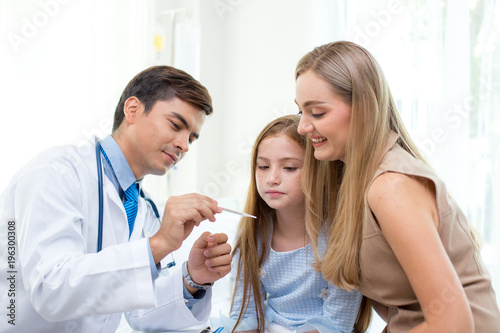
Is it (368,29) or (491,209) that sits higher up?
(368,29)

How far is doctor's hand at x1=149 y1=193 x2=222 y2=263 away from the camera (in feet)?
3.91

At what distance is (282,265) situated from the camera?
1.60m

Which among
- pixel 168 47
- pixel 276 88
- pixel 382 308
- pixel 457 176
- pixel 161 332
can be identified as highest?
pixel 168 47

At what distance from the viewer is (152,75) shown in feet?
5.68

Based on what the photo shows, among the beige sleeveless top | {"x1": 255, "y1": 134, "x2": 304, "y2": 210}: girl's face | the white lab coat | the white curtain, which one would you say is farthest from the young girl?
the white curtain

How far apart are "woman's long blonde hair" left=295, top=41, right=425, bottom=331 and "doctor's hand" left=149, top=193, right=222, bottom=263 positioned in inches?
15.1

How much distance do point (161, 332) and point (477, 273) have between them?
3.38 feet

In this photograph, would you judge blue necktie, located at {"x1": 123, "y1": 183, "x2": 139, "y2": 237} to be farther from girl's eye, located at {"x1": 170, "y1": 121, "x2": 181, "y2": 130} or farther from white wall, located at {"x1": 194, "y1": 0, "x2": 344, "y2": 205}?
white wall, located at {"x1": 194, "y1": 0, "x2": 344, "y2": 205}

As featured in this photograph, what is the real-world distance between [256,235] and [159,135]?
1.69 feet

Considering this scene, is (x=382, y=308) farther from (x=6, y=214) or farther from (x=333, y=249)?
(x=6, y=214)

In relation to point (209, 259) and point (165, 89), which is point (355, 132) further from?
point (165, 89)

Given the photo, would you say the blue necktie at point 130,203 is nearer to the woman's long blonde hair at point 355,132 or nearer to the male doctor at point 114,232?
the male doctor at point 114,232

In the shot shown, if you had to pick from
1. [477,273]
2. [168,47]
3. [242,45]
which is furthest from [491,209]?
[168,47]

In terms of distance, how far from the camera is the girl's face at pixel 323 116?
50.1 inches
